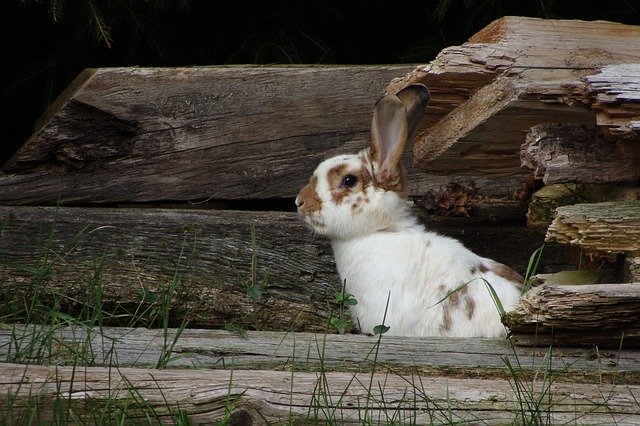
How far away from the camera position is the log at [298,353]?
3598 millimetres

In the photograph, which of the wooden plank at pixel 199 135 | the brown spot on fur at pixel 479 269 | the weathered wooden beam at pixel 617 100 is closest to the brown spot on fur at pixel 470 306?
the brown spot on fur at pixel 479 269

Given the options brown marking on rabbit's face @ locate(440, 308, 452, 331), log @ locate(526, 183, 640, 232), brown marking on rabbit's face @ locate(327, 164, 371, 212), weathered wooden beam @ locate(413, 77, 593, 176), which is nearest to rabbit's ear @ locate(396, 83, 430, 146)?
weathered wooden beam @ locate(413, 77, 593, 176)

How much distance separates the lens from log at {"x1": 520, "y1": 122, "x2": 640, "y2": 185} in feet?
13.7

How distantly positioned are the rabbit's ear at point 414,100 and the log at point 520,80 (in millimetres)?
73

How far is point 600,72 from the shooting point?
12.9 ft

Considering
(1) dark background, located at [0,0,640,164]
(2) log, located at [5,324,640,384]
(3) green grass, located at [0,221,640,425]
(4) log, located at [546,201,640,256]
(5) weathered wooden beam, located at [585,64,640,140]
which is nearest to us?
(3) green grass, located at [0,221,640,425]

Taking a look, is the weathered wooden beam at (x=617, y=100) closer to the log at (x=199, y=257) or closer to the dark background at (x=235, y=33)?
the log at (x=199, y=257)

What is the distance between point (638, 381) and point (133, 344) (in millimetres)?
1799

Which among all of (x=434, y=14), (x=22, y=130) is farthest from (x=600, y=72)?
(x=22, y=130)

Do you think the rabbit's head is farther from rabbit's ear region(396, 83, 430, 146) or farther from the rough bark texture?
the rough bark texture

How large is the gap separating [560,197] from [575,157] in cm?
36

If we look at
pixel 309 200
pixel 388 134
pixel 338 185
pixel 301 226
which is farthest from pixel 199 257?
pixel 388 134

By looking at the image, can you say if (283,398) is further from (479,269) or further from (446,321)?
(479,269)

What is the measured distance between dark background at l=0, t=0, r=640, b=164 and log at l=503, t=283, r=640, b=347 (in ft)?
7.84
